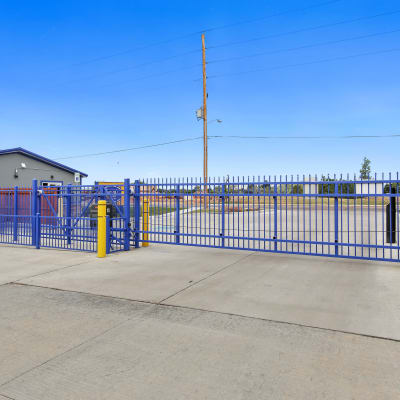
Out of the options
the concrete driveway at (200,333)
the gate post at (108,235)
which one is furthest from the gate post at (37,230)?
the concrete driveway at (200,333)

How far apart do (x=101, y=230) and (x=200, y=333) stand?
5.91 meters

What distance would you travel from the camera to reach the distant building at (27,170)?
20875 mm

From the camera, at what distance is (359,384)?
2.94 meters

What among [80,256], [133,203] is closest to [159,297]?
[80,256]

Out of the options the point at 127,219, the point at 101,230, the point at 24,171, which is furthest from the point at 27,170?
the point at 101,230

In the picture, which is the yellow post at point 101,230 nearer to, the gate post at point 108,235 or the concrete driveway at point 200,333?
the gate post at point 108,235

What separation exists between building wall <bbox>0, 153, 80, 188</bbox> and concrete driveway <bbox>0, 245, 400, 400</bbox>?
51.7 feet

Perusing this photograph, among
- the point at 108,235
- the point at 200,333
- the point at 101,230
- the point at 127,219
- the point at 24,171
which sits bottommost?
the point at 200,333

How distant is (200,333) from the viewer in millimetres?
4039

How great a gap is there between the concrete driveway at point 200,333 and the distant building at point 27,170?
1581cm

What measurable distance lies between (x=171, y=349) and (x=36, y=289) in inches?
140

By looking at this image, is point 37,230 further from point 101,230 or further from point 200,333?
point 200,333

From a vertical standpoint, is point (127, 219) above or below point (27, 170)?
below

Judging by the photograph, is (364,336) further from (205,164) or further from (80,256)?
(205,164)
